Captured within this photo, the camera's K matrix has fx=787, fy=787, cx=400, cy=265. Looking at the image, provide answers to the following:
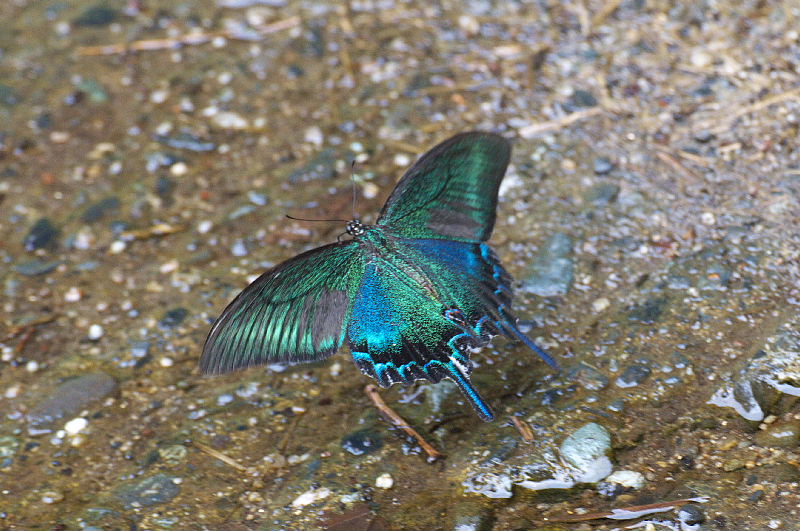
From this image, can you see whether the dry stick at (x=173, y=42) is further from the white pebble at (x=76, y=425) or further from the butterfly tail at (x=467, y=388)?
the butterfly tail at (x=467, y=388)

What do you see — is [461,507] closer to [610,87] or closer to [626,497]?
→ [626,497]

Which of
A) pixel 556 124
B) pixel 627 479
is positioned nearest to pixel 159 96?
pixel 556 124

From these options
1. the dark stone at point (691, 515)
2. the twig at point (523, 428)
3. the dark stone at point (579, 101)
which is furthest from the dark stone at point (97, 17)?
the dark stone at point (691, 515)

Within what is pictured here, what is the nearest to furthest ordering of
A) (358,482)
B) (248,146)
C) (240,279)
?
1. (358,482)
2. (240,279)
3. (248,146)

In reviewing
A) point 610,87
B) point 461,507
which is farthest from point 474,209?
point 610,87

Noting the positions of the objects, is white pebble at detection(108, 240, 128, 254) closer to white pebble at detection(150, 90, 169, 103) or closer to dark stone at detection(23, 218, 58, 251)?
dark stone at detection(23, 218, 58, 251)

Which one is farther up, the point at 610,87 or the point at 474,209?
the point at 610,87

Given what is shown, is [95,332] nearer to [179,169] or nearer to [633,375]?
[179,169]

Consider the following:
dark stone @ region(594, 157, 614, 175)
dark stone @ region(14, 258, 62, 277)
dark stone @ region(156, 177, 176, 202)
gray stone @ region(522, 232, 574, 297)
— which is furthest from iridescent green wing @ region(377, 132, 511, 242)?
dark stone @ region(14, 258, 62, 277)
